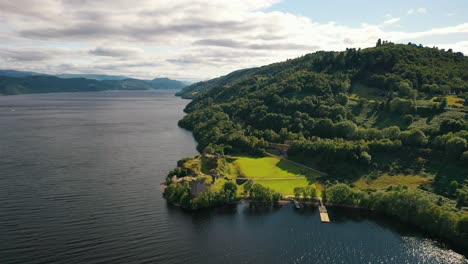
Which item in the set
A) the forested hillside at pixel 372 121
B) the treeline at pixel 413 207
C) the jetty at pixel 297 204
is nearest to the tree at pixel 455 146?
the forested hillside at pixel 372 121

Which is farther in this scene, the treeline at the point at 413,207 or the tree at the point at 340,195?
the tree at the point at 340,195

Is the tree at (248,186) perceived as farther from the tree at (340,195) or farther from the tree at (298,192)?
the tree at (340,195)

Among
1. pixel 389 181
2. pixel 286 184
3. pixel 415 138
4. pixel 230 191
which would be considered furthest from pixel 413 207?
pixel 230 191

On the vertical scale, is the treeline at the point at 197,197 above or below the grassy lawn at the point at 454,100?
below

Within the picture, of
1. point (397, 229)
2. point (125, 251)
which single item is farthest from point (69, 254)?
point (397, 229)

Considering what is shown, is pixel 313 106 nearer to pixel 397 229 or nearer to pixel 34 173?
pixel 397 229

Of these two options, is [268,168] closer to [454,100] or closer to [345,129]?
[345,129]
